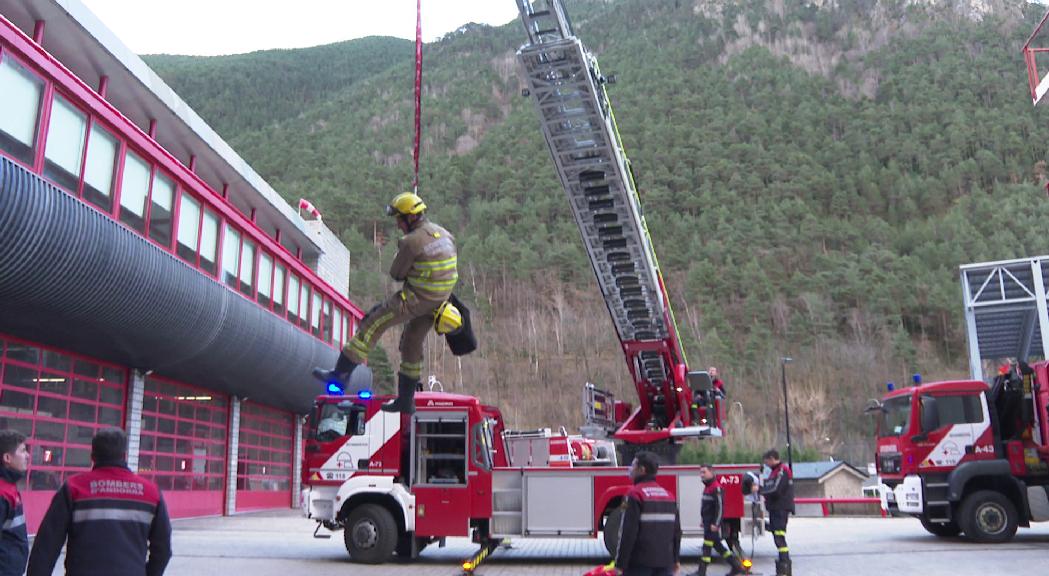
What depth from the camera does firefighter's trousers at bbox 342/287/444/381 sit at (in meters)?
6.59

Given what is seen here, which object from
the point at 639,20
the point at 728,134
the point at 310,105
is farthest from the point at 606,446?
the point at 639,20

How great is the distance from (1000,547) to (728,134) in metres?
109

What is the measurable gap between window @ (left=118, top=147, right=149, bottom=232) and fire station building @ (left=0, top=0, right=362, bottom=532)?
0.13 ft

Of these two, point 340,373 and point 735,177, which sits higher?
point 735,177

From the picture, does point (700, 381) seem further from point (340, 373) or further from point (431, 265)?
point (431, 265)

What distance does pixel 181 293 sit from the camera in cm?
1695

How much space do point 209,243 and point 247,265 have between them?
7.46ft

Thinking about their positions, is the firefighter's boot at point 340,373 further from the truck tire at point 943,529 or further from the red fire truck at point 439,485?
the truck tire at point 943,529

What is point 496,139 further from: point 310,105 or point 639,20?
point 639,20

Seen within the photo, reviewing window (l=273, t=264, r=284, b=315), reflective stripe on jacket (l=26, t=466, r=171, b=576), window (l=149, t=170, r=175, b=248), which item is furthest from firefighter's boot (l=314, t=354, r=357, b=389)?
window (l=273, t=264, r=284, b=315)

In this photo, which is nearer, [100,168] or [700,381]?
[100,168]

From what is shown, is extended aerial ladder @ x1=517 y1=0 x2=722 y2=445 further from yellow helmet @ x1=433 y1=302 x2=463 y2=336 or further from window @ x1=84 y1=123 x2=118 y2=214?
yellow helmet @ x1=433 y1=302 x2=463 y2=336

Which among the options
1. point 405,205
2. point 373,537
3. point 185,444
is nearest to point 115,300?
point 373,537

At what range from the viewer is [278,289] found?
24.4 meters
